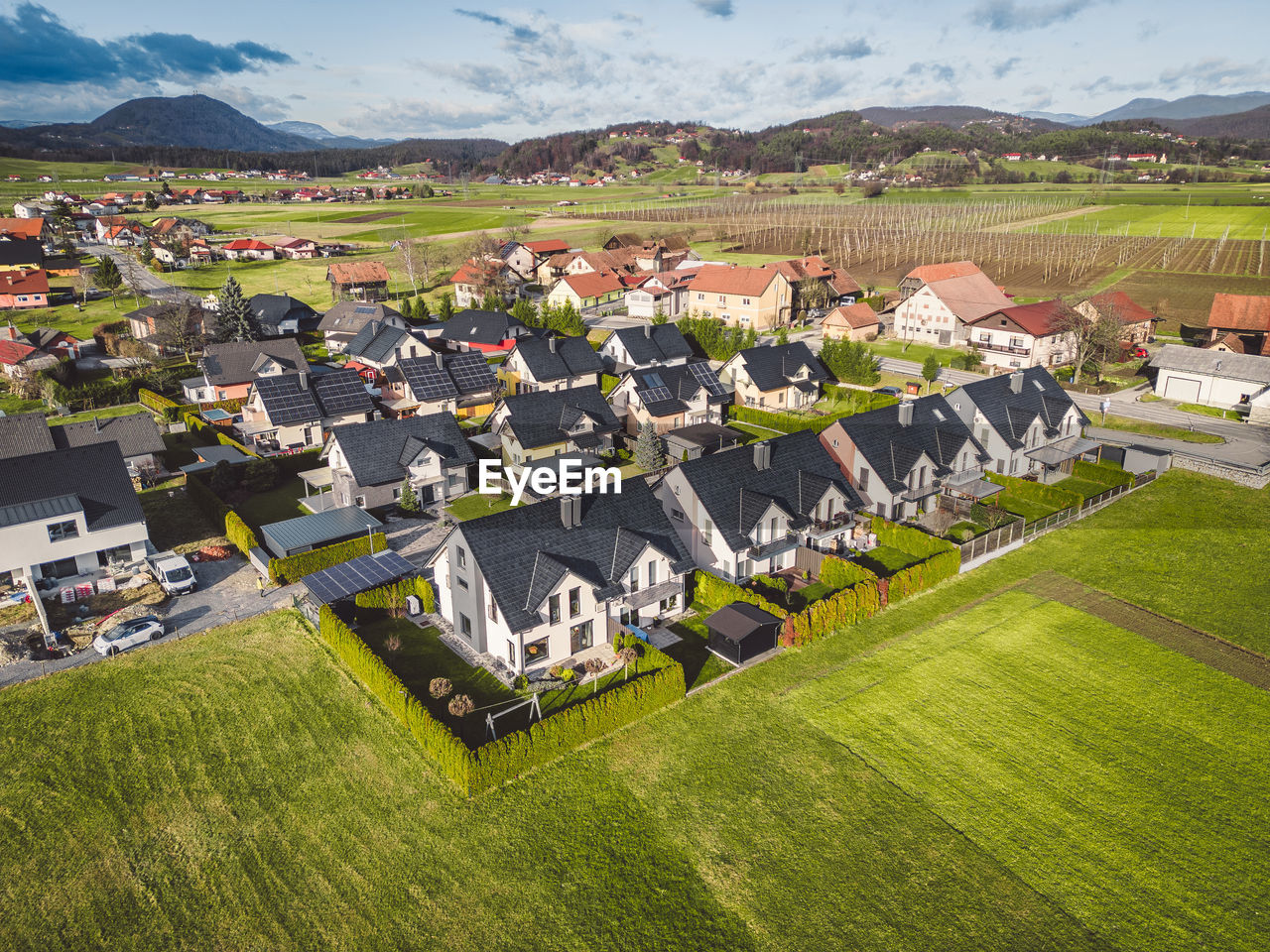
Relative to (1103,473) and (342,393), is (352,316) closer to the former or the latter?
(342,393)

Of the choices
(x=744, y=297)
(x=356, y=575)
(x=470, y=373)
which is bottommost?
(x=356, y=575)

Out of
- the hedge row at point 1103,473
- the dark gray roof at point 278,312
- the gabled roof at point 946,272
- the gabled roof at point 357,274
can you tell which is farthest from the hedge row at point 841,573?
the gabled roof at point 357,274

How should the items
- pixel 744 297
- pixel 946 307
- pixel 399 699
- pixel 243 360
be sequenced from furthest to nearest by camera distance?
pixel 744 297 → pixel 946 307 → pixel 243 360 → pixel 399 699

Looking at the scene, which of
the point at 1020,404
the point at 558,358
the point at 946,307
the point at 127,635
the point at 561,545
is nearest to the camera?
the point at 561,545

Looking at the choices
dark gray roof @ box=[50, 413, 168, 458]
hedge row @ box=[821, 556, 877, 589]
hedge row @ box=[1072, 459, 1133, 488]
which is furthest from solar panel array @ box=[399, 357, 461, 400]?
hedge row @ box=[1072, 459, 1133, 488]

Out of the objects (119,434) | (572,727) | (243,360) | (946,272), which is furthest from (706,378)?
(946,272)

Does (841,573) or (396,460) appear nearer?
(841,573)

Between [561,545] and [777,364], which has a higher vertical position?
[777,364]

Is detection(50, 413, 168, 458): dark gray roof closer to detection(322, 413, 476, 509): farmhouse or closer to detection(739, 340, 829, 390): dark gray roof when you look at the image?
detection(322, 413, 476, 509): farmhouse

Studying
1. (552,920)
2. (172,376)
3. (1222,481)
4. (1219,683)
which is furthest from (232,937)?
(172,376)
